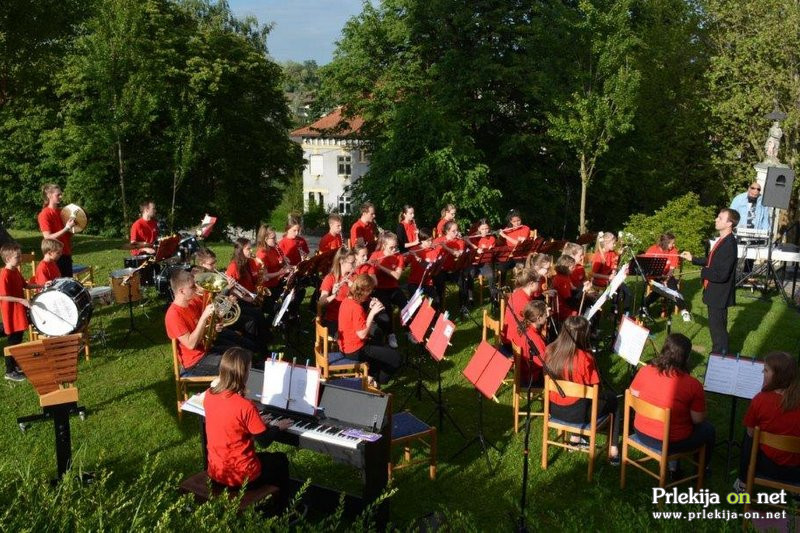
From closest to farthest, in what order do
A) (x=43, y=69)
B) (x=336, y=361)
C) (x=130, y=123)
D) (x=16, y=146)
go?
1. (x=336, y=361)
2. (x=43, y=69)
3. (x=130, y=123)
4. (x=16, y=146)

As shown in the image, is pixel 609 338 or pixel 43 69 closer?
pixel 609 338

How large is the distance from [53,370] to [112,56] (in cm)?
1694

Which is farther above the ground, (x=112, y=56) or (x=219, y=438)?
(x=112, y=56)

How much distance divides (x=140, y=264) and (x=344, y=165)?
43054 mm

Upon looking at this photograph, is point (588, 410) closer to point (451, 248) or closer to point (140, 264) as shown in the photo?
point (451, 248)

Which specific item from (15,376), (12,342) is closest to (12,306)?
(12,342)

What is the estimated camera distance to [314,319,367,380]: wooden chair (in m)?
7.52

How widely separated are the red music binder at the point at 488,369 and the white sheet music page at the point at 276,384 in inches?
65.4

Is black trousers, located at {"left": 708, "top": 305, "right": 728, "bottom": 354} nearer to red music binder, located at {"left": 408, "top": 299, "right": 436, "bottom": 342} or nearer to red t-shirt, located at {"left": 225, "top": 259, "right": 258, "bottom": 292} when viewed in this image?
red music binder, located at {"left": 408, "top": 299, "right": 436, "bottom": 342}

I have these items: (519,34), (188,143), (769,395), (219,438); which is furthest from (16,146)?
(769,395)

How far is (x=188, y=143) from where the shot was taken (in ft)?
80.0

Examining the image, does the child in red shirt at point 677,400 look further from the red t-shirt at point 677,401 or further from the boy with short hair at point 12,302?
the boy with short hair at point 12,302

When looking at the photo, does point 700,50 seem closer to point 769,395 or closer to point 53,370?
point 769,395

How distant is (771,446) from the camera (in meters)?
5.02
